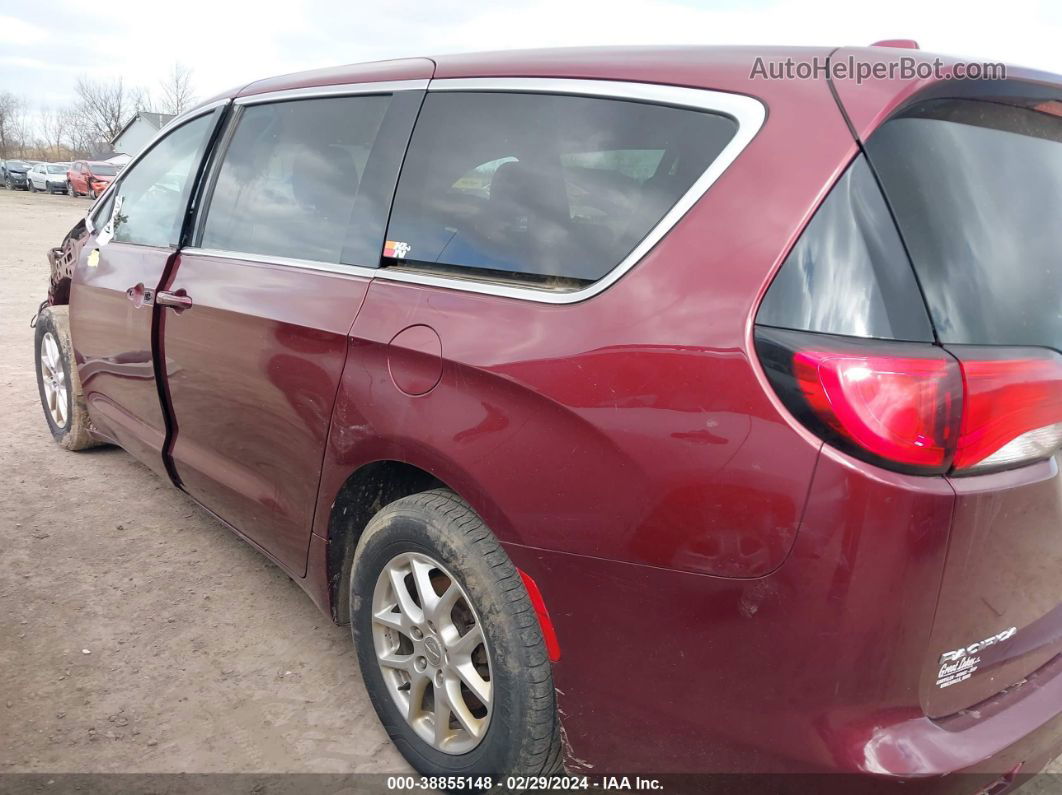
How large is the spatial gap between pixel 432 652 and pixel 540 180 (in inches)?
46.2

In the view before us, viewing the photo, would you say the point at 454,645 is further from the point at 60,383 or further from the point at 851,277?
the point at 60,383

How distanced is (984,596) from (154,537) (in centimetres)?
326

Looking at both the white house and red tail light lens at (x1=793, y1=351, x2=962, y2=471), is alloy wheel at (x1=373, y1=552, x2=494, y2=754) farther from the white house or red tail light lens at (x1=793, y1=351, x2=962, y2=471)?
the white house

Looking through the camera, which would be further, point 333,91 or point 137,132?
point 137,132

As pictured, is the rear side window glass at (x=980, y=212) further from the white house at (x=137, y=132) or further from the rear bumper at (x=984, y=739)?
the white house at (x=137, y=132)

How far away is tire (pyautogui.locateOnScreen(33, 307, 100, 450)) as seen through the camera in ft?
14.2

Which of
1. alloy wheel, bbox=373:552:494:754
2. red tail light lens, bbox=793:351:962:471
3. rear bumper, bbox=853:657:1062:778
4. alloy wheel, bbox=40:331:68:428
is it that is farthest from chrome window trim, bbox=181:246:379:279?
alloy wheel, bbox=40:331:68:428

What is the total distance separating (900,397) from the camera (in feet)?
4.62

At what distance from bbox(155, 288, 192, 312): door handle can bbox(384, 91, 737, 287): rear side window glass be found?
1.09 meters

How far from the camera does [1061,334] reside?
1.65m

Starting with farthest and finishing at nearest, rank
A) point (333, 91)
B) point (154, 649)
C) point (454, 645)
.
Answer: point (154, 649) → point (333, 91) → point (454, 645)

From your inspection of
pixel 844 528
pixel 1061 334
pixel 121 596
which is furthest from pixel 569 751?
pixel 121 596

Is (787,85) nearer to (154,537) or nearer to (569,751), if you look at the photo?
(569,751)

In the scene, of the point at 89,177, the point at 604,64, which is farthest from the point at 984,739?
the point at 89,177
